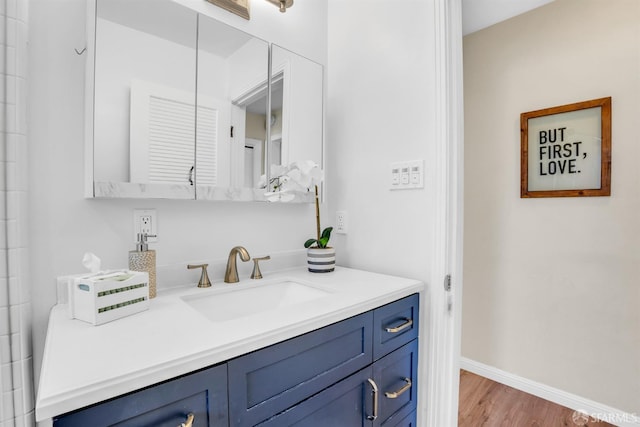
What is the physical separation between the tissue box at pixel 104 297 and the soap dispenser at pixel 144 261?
0.35ft

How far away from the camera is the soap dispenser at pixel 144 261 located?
0.98 metres

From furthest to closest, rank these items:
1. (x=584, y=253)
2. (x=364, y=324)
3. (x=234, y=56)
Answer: (x=584, y=253) → (x=234, y=56) → (x=364, y=324)

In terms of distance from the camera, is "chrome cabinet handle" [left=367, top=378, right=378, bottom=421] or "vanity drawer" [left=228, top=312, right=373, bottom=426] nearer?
"vanity drawer" [left=228, top=312, right=373, bottom=426]

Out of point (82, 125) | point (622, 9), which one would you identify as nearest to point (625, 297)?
point (622, 9)

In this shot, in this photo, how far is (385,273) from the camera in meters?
1.48

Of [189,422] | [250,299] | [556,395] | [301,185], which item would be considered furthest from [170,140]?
[556,395]

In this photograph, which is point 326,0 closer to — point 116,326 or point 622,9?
point 622,9

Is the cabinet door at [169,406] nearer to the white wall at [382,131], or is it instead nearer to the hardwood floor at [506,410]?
the white wall at [382,131]

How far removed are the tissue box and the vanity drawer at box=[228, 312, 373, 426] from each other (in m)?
0.36

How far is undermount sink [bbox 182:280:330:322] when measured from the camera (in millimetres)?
1088

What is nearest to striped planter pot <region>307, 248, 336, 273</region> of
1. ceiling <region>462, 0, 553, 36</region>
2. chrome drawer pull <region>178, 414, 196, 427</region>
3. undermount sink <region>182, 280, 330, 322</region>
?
undermount sink <region>182, 280, 330, 322</region>

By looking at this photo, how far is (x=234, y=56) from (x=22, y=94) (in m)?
0.73

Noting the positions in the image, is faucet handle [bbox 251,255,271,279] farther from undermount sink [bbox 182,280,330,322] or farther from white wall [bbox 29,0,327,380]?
white wall [bbox 29,0,327,380]

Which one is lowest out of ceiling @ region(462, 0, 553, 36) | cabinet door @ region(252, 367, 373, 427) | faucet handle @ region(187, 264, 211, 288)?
cabinet door @ region(252, 367, 373, 427)
